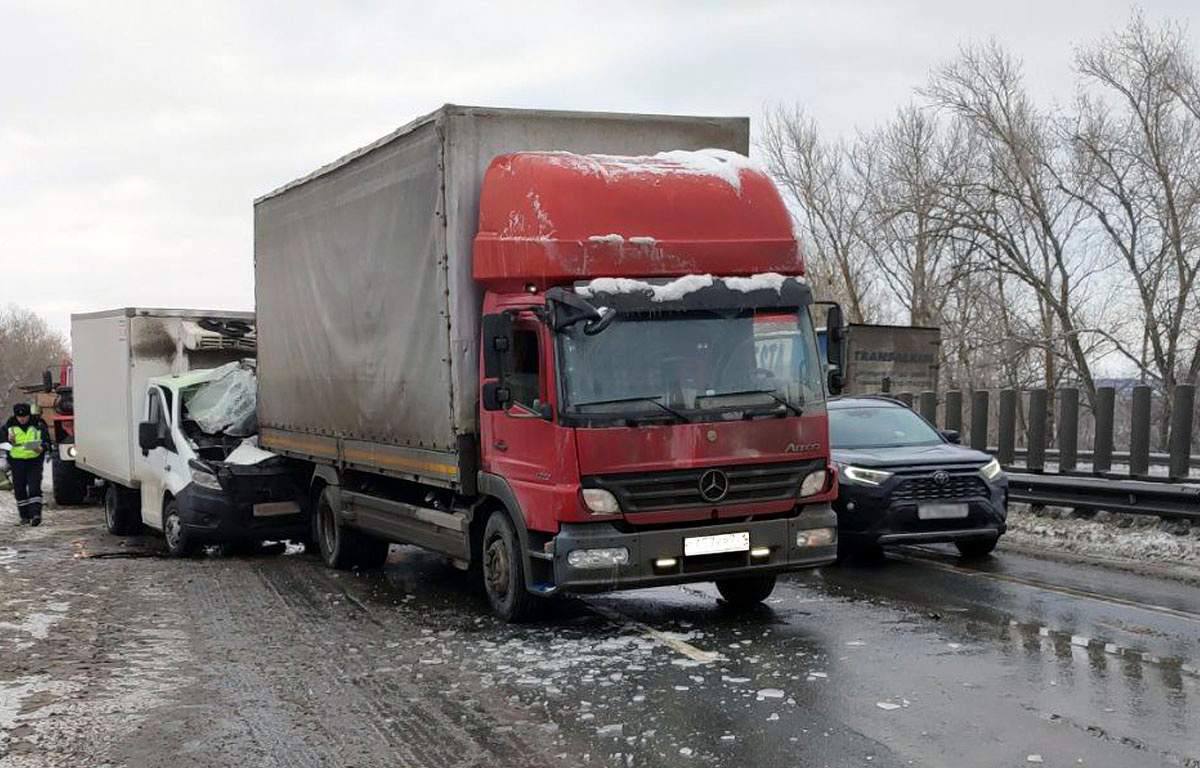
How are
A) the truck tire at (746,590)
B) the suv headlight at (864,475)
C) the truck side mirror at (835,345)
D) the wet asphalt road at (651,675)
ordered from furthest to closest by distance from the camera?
the suv headlight at (864,475) → the truck tire at (746,590) → the truck side mirror at (835,345) → the wet asphalt road at (651,675)

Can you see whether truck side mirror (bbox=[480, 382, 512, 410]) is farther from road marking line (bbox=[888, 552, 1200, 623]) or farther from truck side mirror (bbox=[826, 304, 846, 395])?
road marking line (bbox=[888, 552, 1200, 623])

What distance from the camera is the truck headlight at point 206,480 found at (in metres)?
13.5

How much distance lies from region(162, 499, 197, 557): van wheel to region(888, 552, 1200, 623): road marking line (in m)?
7.57

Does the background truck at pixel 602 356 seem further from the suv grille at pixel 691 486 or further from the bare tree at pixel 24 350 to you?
the bare tree at pixel 24 350

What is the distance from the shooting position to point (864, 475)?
11664mm

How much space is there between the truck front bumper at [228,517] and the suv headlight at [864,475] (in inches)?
239

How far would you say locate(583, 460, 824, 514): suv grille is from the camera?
8078 millimetres

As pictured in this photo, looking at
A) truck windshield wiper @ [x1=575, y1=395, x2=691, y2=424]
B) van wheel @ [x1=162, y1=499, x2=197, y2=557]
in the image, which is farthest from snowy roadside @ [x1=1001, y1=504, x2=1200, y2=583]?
van wheel @ [x1=162, y1=499, x2=197, y2=557]

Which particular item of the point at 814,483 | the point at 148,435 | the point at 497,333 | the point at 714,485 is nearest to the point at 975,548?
the point at 814,483

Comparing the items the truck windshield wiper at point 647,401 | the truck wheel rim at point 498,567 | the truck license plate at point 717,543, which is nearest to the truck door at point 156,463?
the truck wheel rim at point 498,567

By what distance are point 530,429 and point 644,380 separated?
0.84 metres

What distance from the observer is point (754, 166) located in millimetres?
9219

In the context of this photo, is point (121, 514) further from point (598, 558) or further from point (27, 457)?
point (598, 558)

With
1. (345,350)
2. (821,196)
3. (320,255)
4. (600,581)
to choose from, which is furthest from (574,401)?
(821,196)
